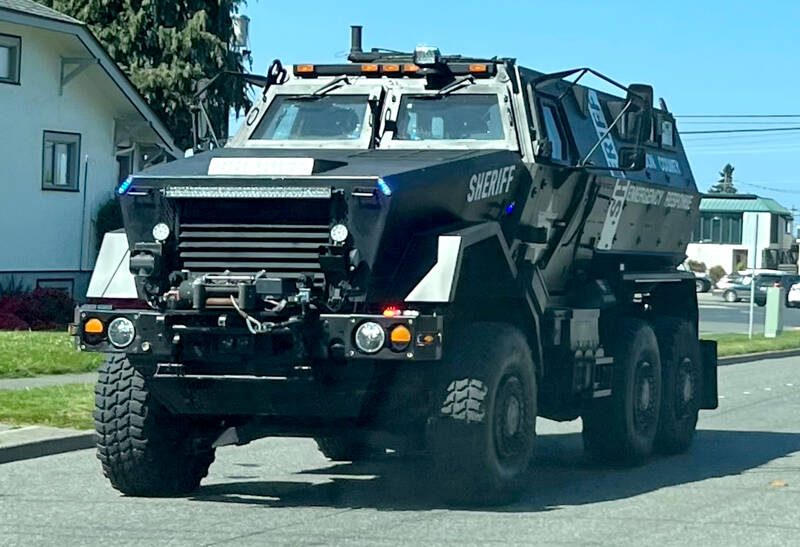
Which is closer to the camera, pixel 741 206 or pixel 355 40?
pixel 355 40

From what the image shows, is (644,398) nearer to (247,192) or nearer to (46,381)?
(247,192)

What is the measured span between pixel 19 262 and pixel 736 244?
267 feet

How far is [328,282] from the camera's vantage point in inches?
380

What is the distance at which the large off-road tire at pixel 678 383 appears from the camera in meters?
13.9

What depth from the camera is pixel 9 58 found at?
99.5 ft

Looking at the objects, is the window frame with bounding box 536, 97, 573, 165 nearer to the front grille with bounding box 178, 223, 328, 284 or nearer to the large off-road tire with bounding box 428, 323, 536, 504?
the large off-road tire with bounding box 428, 323, 536, 504

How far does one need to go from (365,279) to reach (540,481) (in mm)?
2973

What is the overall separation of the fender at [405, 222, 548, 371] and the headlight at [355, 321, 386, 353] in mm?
281

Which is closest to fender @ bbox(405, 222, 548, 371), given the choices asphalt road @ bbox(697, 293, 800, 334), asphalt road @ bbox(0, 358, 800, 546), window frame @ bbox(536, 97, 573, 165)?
window frame @ bbox(536, 97, 573, 165)

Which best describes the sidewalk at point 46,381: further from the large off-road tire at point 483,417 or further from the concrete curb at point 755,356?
the concrete curb at point 755,356

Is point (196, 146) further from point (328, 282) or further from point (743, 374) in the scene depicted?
point (743, 374)

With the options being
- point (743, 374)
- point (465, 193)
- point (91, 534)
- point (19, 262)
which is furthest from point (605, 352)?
point (19, 262)

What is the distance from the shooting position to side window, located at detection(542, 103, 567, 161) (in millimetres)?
11848

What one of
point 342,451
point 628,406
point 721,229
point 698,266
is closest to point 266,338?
point 342,451
